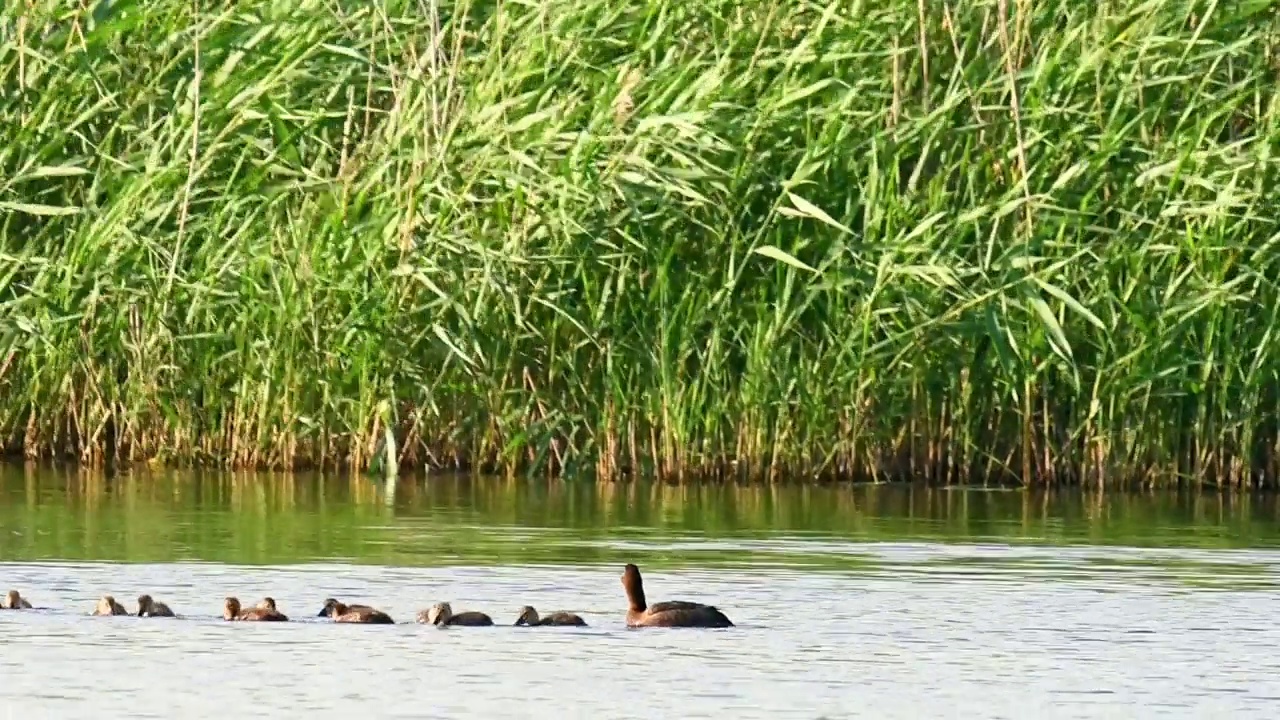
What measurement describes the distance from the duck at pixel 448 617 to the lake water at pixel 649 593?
0.06 m

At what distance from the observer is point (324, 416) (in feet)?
54.9

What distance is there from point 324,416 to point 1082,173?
3951 millimetres

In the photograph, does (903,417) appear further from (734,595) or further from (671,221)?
(734,595)

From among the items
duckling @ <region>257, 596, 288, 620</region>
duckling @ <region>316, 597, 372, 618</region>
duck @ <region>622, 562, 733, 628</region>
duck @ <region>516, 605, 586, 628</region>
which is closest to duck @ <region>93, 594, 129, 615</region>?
duckling @ <region>257, 596, 288, 620</region>

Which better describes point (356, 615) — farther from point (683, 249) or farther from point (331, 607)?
point (683, 249)

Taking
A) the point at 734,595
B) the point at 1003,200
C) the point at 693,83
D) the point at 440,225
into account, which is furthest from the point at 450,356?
the point at 734,595

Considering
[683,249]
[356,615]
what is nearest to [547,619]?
[356,615]

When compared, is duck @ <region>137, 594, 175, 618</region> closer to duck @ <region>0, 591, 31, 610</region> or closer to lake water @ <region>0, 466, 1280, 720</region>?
lake water @ <region>0, 466, 1280, 720</region>

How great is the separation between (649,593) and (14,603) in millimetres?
2346

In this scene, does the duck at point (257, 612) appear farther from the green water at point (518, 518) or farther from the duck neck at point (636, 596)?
the green water at point (518, 518)

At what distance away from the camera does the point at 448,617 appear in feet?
37.8

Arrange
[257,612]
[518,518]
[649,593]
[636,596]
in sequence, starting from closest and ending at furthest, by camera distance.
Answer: [257,612]
[636,596]
[649,593]
[518,518]

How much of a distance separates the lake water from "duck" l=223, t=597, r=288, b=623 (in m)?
0.09

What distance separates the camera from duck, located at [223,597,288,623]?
38.1ft
